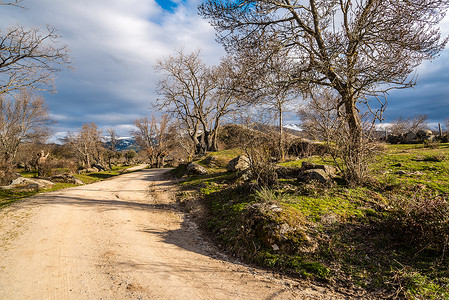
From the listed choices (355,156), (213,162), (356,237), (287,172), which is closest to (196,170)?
(213,162)

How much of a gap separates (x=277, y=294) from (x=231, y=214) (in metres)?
3.10

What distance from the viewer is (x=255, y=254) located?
409 cm

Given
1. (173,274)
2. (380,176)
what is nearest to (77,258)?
(173,274)

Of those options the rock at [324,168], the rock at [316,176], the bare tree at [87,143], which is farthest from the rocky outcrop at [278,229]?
the bare tree at [87,143]

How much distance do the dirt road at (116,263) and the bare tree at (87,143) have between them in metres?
42.0

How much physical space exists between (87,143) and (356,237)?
167 ft

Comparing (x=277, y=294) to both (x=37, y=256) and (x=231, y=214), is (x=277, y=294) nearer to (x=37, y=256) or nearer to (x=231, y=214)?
(x=231, y=214)

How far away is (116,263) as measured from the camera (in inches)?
149

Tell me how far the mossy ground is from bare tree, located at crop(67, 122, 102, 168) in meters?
45.5

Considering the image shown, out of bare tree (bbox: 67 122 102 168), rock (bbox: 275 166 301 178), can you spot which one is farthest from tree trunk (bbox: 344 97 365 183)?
bare tree (bbox: 67 122 102 168)

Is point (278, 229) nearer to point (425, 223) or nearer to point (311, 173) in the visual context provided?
point (425, 223)

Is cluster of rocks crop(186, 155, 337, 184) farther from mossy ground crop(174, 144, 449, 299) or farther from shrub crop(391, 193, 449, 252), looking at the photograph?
shrub crop(391, 193, 449, 252)

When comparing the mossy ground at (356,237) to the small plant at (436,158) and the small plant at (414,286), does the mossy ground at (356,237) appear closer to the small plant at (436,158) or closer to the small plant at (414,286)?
the small plant at (414,286)

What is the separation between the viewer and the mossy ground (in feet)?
10.0
